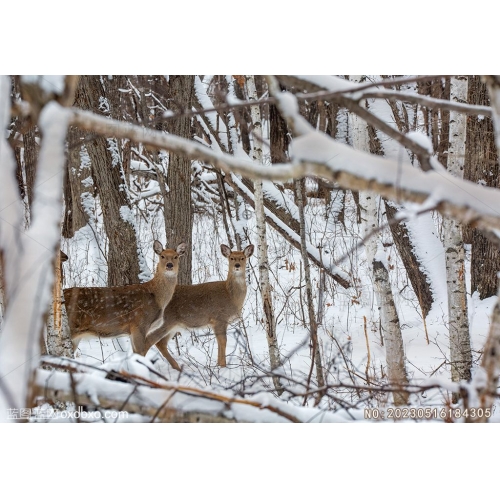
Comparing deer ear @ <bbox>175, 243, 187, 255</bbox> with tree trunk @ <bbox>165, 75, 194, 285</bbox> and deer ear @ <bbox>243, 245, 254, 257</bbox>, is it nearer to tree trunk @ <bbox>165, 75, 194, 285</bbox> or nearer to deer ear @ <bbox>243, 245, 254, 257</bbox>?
tree trunk @ <bbox>165, 75, 194, 285</bbox>

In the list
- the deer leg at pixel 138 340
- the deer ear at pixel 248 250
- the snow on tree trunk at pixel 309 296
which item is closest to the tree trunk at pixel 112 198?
the deer leg at pixel 138 340

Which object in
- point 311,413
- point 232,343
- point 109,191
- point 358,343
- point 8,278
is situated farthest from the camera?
point 109,191

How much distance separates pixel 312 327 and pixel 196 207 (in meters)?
1.47

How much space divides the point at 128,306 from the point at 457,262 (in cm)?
268

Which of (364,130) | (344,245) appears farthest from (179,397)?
(364,130)

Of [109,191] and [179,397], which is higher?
[109,191]

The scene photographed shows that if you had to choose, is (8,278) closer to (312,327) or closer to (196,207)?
(312,327)

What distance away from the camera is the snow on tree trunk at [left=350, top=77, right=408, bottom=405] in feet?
16.1

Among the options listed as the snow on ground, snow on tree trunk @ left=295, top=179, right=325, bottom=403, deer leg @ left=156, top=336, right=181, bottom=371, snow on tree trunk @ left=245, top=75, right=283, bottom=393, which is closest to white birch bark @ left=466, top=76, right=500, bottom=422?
the snow on ground

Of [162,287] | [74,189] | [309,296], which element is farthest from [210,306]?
[74,189]

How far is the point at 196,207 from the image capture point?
5.66m

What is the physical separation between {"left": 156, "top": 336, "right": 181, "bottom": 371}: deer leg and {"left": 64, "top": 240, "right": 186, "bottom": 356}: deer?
15cm

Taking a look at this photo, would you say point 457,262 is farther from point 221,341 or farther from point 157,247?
point 157,247

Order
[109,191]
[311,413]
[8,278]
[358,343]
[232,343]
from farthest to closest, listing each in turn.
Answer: [109,191] < [232,343] < [358,343] < [311,413] < [8,278]
